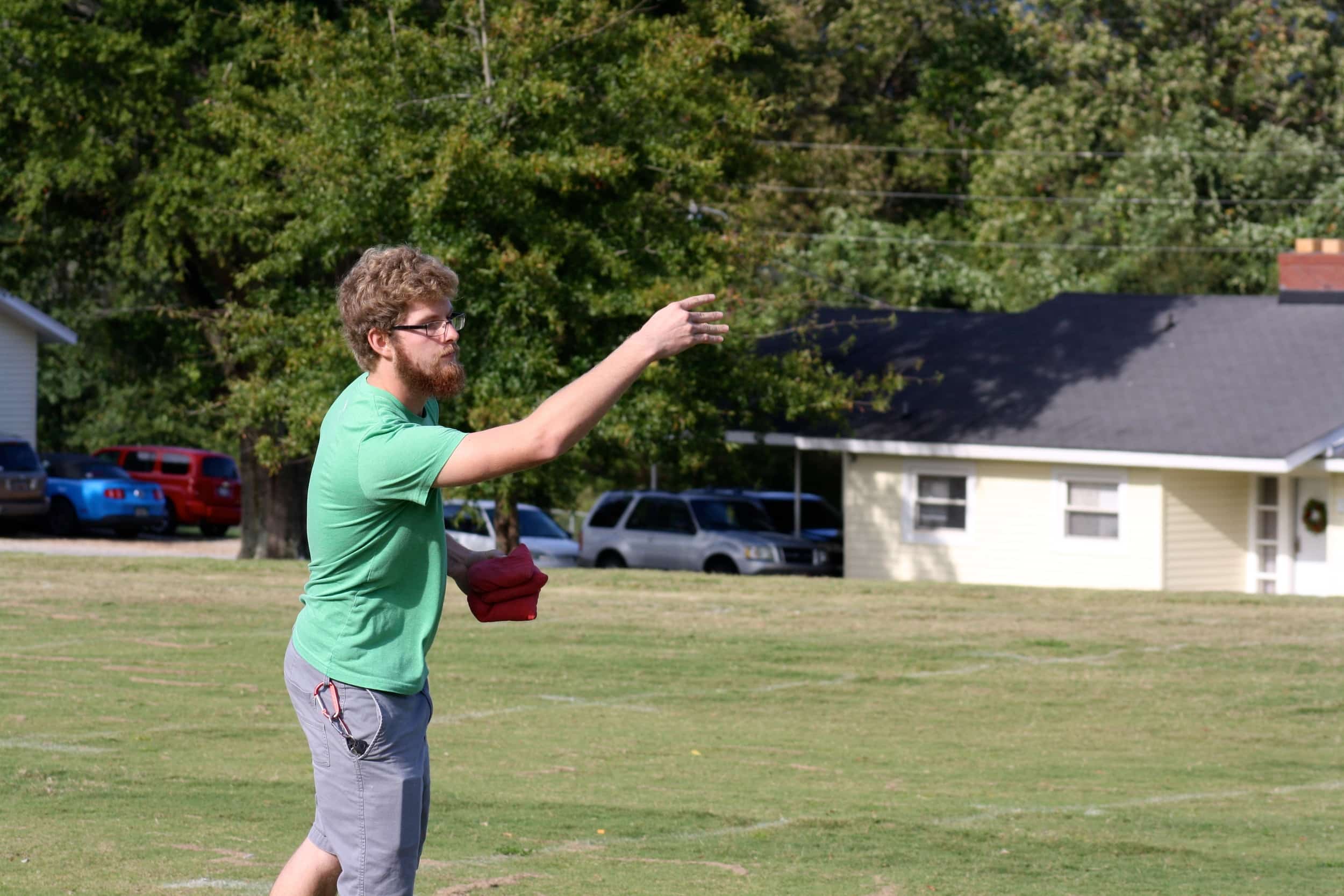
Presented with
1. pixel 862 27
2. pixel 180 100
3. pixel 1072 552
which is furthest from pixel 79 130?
pixel 862 27

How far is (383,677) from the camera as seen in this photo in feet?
13.5

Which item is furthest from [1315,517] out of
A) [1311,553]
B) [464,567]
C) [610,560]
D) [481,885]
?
[464,567]

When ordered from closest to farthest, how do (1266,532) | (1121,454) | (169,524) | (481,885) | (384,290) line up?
(384,290)
(481,885)
(1121,454)
(1266,532)
(169,524)

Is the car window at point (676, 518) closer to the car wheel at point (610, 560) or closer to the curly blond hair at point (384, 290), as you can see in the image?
the car wheel at point (610, 560)

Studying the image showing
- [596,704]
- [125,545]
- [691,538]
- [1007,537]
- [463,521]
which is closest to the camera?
[596,704]

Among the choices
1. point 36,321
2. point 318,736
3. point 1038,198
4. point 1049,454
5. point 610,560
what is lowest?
point 610,560

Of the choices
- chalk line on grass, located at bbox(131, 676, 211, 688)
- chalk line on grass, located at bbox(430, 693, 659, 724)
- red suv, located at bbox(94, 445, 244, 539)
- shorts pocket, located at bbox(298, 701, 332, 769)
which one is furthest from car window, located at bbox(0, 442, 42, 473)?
shorts pocket, located at bbox(298, 701, 332, 769)

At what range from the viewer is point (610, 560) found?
30.9 m

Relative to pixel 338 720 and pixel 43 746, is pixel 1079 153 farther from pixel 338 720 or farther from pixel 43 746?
pixel 338 720

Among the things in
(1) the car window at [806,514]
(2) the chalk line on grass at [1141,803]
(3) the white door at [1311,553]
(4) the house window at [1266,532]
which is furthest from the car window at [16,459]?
(2) the chalk line on grass at [1141,803]

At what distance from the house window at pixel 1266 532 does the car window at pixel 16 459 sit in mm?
23473

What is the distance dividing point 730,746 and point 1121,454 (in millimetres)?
18952

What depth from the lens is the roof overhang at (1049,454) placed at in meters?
27.4

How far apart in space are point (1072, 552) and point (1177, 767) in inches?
740
